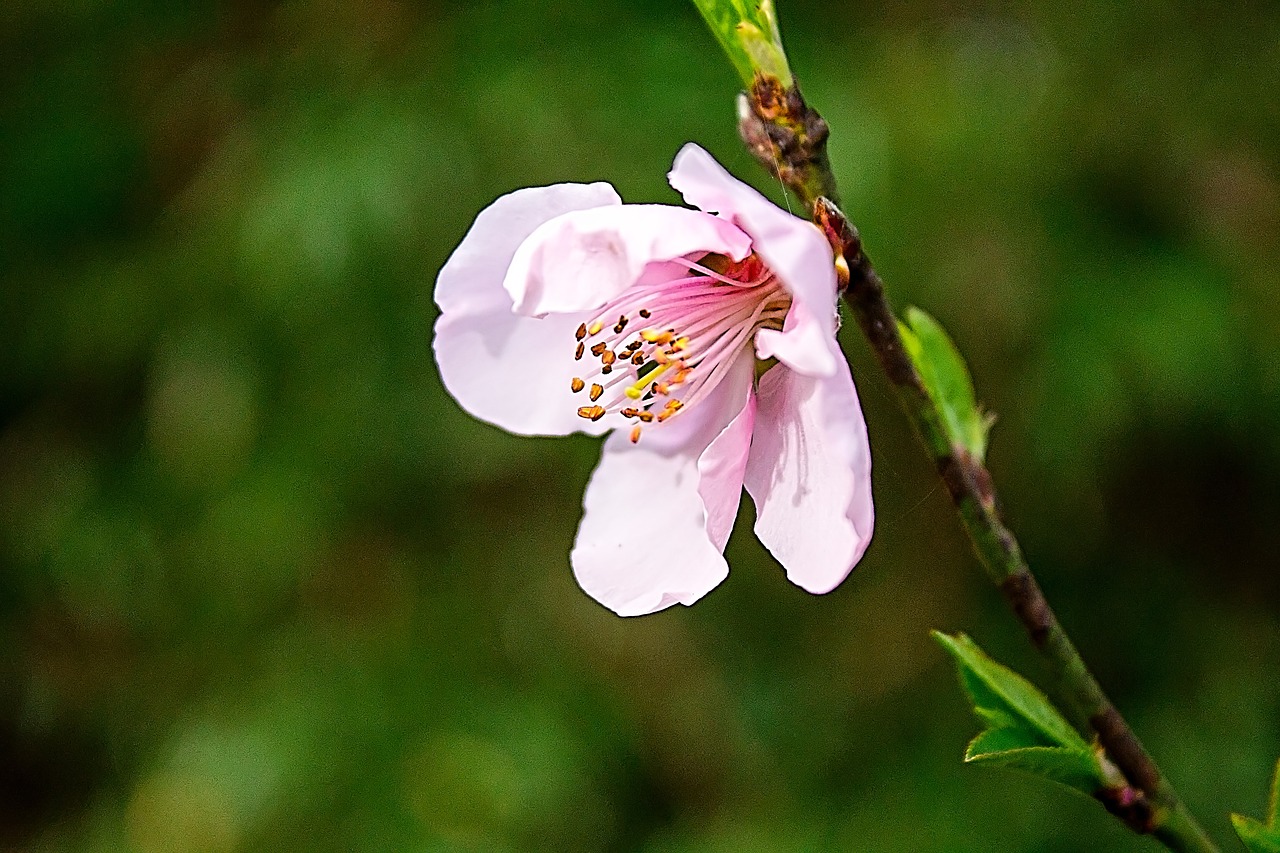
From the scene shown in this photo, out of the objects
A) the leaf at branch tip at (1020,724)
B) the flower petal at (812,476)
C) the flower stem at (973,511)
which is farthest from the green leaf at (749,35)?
the leaf at branch tip at (1020,724)

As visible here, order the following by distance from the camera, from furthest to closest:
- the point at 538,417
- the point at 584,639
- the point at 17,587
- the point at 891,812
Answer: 1. the point at 17,587
2. the point at 584,639
3. the point at 891,812
4. the point at 538,417

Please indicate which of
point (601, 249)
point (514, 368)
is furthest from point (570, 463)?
point (601, 249)

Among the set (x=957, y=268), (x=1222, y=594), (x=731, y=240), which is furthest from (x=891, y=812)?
(x=731, y=240)

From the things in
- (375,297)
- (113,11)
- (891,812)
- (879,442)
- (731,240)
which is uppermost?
(731,240)

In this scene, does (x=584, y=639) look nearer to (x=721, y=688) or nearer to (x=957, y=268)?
(x=721, y=688)

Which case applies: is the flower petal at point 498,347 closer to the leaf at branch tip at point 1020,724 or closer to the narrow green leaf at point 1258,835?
the leaf at branch tip at point 1020,724

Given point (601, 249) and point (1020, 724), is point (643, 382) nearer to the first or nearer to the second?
point (601, 249)

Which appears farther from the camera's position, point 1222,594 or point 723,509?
point 1222,594
